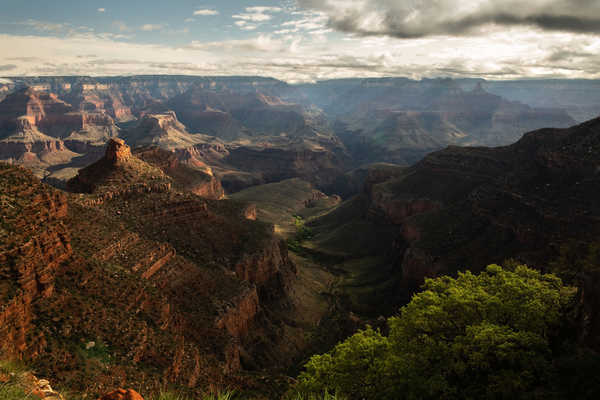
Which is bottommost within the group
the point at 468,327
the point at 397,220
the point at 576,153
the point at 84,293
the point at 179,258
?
the point at 397,220

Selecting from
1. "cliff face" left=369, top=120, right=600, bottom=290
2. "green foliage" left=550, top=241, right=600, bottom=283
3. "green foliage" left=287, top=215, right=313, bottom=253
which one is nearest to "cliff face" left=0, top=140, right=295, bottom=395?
"cliff face" left=369, top=120, right=600, bottom=290

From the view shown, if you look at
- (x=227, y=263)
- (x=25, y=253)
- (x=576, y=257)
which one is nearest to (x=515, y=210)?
(x=576, y=257)

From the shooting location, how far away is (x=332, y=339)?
238ft

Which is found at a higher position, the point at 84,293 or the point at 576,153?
the point at 576,153

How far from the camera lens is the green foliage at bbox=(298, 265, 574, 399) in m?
24.0

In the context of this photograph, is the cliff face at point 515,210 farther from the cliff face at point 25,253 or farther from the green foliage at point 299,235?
the cliff face at point 25,253

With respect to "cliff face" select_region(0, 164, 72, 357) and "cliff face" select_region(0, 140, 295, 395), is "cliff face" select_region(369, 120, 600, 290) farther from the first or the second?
"cliff face" select_region(0, 164, 72, 357)

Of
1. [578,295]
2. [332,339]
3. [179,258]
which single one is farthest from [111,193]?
[578,295]

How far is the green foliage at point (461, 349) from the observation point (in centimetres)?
2395

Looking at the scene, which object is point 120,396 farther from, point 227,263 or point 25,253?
point 227,263

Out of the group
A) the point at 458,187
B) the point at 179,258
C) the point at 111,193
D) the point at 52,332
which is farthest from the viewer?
the point at 458,187

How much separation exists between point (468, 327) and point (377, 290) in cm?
7840

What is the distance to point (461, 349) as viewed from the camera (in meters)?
26.2

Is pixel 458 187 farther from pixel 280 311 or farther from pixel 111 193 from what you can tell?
pixel 111 193
